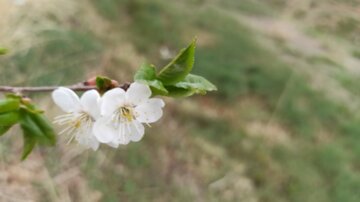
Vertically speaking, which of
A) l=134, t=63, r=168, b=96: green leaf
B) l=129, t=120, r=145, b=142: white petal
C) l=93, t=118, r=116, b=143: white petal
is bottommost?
l=129, t=120, r=145, b=142: white petal

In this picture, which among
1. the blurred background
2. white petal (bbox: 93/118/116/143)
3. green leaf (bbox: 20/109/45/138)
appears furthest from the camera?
the blurred background

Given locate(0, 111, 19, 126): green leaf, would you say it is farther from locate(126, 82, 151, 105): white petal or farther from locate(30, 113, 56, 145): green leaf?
locate(126, 82, 151, 105): white petal

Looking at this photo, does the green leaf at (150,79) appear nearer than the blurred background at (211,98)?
Yes

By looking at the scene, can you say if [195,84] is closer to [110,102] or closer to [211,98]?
[110,102]

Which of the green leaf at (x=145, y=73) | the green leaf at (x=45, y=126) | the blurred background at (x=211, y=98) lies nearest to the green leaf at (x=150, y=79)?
the green leaf at (x=145, y=73)

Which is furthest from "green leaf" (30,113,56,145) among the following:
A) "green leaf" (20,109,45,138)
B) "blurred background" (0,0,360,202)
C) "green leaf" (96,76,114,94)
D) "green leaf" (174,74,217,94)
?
"blurred background" (0,0,360,202)

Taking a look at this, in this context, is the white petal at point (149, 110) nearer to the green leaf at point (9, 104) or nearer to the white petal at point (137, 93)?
the white petal at point (137, 93)
